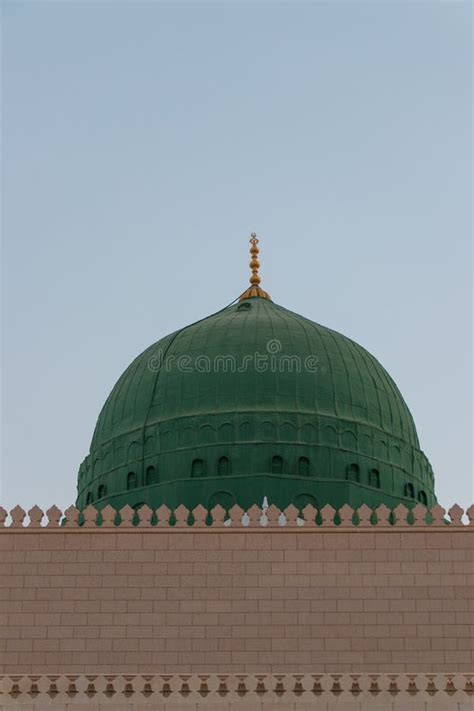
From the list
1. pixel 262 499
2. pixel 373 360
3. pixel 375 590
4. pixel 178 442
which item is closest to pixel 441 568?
pixel 375 590

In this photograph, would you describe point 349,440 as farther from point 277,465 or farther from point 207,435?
point 207,435

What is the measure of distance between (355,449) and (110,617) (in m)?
7.36

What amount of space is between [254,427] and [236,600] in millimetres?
6192

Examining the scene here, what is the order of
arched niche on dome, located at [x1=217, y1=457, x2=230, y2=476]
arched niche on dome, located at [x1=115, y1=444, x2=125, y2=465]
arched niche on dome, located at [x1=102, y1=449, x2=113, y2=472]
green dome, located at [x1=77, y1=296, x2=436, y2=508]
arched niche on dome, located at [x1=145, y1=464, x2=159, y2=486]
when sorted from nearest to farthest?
green dome, located at [x1=77, y1=296, x2=436, y2=508] → arched niche on dome, located at [x1=217, y1=457, x2=230, y2=476] → arched niche on dome, located at [x1=145, y1=464, x2=159, y2=486] → arched niche on dome, located at [x1=115, y1=444, x2=125, y2=465] → arched niche on dome, located at [x1=102, y1=449, x2=113, y2=472]

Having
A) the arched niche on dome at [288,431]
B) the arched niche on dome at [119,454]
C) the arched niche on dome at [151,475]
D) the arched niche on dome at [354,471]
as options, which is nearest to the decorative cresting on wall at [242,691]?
the arched niche on dome at [151,475]

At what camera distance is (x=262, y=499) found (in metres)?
21.3

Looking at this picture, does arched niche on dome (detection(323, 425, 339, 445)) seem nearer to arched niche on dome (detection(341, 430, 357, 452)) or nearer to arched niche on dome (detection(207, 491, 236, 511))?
arched niche on dome (detection(341, 430, 357, 452))

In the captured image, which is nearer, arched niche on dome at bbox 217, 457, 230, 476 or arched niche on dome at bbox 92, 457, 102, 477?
arched niche on dome at bbox 217, 457, 230, 476

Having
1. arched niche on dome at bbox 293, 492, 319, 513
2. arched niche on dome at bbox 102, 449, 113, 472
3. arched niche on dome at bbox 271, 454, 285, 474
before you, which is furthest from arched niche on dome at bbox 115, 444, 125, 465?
arched niche on dome at bbox 293, 492, 319, 513

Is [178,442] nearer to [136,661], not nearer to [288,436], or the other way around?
[288,436]

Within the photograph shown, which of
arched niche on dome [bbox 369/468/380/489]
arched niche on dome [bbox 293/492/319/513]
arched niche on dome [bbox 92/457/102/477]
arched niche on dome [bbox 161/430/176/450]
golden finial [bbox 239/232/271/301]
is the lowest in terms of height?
arched niche on dome [bbox 293/492/319/513]

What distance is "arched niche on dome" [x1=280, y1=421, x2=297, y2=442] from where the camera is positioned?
873 inches

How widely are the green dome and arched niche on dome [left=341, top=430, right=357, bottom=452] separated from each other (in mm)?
22

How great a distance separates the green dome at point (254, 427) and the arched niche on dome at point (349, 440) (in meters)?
0.02
